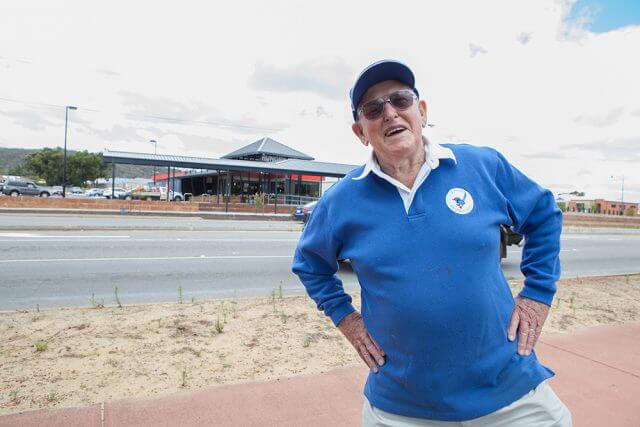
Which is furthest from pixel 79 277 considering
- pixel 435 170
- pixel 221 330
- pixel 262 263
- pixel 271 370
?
pixel 435 170

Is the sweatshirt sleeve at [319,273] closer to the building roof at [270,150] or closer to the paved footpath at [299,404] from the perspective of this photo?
the paved footpath at [299,404]

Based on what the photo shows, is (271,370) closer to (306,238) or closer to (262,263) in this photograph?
(306,238)

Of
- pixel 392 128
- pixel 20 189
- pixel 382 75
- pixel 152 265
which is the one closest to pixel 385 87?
pixel 382 75

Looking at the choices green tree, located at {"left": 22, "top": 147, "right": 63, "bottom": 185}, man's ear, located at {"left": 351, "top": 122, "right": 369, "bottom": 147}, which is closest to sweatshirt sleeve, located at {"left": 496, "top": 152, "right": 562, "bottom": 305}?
man's ear, located at {"left": 351, "top": 122, "right": 369, "bottom": 147}

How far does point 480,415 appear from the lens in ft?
5.56

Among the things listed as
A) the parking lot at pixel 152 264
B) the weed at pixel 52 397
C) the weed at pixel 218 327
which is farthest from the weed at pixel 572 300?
the weed at pixel 52 397

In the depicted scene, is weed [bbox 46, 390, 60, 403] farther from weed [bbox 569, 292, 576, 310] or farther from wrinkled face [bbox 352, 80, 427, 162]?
weed [bbox 569, 292, 576, 310]

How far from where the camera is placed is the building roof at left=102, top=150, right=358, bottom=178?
96.0 ft

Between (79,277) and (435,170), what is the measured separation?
327 inches

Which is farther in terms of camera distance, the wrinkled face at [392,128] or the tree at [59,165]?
the tree at [59,165]

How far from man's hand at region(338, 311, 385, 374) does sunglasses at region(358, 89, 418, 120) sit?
33.9 inches

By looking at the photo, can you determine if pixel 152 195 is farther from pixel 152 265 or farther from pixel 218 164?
pixel 152 265

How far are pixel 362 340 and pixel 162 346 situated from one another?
2885mm

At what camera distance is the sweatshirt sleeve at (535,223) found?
1.93 metres
